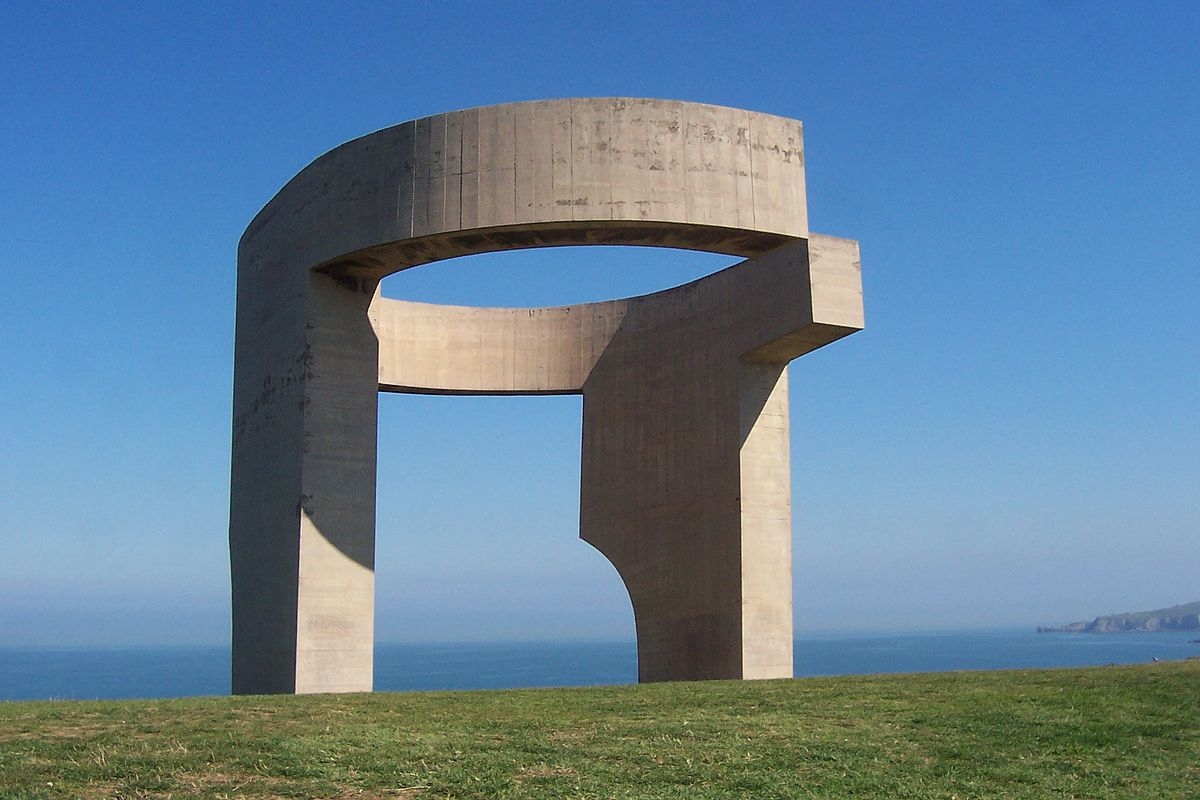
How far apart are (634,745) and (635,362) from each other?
12131 millimetres

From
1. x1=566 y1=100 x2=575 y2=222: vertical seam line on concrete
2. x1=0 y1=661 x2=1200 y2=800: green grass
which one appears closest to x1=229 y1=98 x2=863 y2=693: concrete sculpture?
x1=566 y1=100 x2=575 y2=222: vertical seam line on concrete

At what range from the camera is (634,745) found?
28.5 ft

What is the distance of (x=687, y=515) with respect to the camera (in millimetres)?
18719

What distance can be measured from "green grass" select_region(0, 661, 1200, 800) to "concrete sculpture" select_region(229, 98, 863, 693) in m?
4.76

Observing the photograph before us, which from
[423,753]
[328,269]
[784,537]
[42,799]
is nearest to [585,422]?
[784,537]

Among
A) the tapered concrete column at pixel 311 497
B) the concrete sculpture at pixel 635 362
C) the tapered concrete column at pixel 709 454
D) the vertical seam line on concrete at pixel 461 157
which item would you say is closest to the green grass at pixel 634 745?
the tapered concrete column at pixel 311 497

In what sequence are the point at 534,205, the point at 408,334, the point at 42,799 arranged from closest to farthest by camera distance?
the point at 42,799 < the point at 534,205 < the point at 408,334

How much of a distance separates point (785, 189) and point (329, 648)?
7914mm

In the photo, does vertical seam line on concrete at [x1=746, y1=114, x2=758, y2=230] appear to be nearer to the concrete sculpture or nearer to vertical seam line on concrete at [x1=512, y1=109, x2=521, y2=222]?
the concrete sculpture

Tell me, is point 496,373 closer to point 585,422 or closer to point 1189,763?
point 585,422

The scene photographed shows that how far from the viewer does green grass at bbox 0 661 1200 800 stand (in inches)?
298

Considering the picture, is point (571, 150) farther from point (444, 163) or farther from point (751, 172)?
point (751, 172)

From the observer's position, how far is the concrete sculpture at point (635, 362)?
48.5 ft

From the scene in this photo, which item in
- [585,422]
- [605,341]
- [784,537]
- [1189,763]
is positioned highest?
[605,341]
